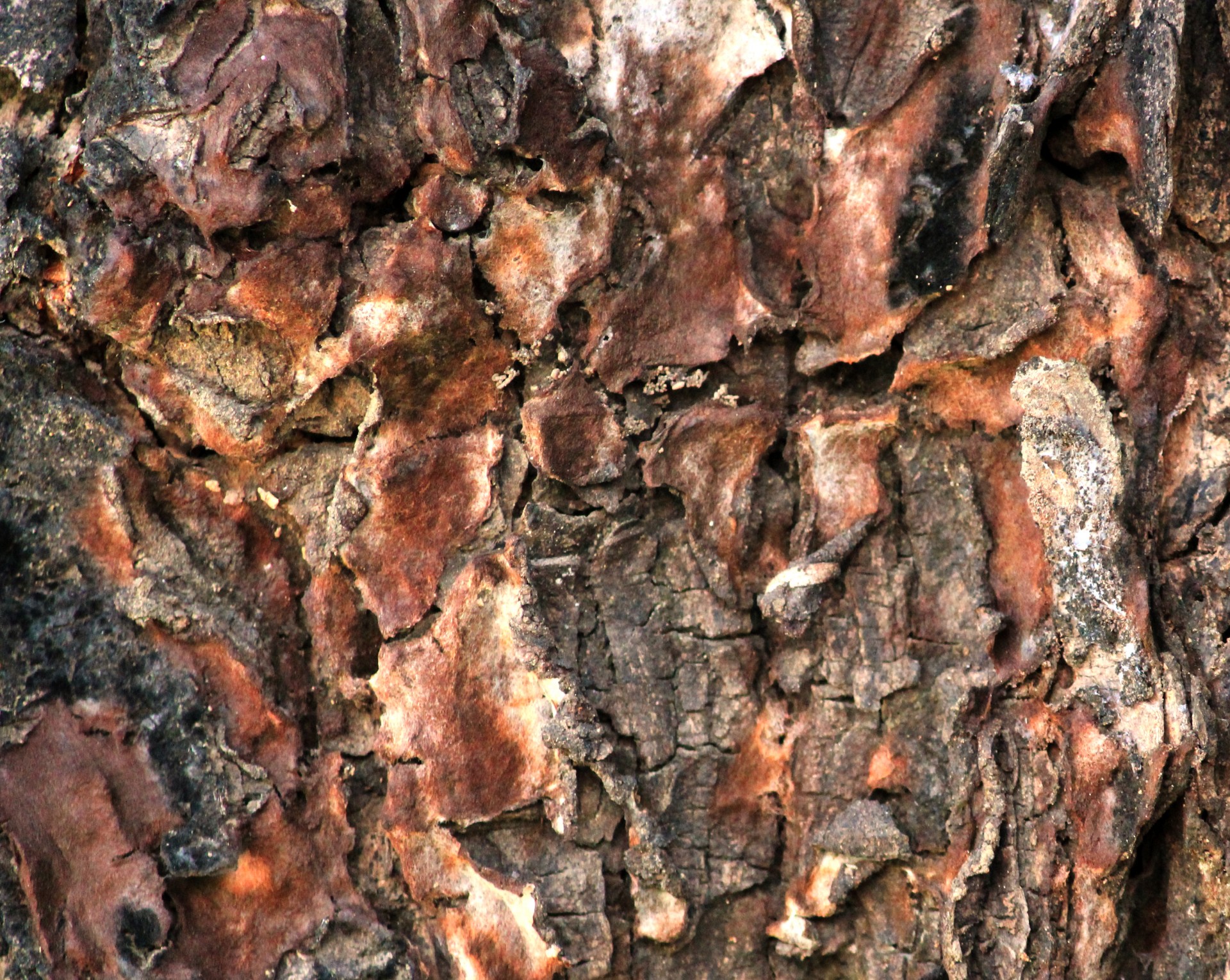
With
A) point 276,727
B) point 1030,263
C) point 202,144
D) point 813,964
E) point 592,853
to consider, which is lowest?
point 813,964

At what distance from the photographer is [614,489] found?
2.22 metres

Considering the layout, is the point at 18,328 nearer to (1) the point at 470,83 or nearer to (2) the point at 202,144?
(2) the point at 202,144

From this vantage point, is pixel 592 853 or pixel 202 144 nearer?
pixel 202 144

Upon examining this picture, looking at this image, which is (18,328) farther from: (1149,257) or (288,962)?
(1149,257)

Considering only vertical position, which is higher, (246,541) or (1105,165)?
(1105,165)

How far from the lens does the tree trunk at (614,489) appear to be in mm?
1985

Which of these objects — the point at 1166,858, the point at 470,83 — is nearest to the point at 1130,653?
the point at 1166,858

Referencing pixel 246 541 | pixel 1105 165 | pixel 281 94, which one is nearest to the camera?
pixel 281 94

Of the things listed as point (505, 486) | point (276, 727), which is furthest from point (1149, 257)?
point (276, 727)

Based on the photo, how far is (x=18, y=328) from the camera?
2.11 m

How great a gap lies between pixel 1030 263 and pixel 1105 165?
22cm

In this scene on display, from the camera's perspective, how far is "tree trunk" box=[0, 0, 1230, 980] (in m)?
1.99

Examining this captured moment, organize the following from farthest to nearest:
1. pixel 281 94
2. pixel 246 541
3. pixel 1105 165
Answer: pixel 246 541 < pixel 1105 165 < pixel 281 94

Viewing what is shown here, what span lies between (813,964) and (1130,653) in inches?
35.2
